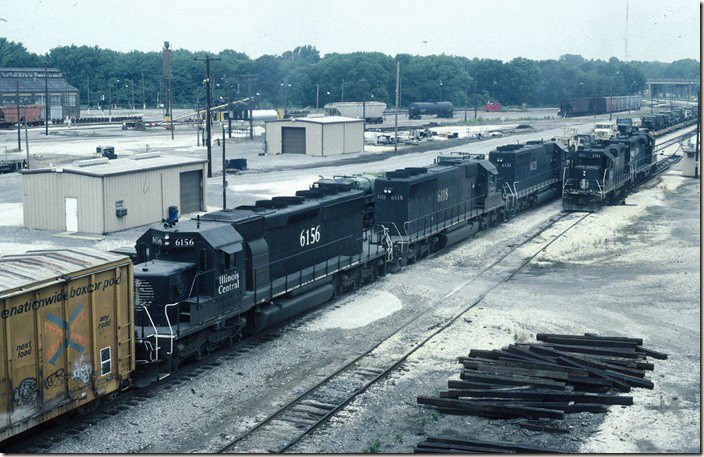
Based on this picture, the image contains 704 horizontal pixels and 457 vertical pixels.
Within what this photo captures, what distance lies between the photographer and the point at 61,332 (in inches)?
645

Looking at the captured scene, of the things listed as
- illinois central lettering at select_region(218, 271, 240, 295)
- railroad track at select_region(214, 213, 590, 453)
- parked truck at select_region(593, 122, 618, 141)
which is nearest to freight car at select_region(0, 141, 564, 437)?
illinois central lettering at select_region(218, 271, 240, 295)

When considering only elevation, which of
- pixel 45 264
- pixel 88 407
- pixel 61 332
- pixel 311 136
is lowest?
pixel 88 407

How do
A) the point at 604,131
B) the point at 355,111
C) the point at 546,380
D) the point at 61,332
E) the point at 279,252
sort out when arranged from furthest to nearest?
the point at 355,111 → the point at 604,131 → the point at 279,252 → the point at 546,380 → the point at 61,332

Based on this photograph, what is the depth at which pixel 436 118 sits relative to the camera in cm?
14738

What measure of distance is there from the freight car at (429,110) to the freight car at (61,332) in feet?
418

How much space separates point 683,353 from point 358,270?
37.3 feet

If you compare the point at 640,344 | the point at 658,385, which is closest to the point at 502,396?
the point at 658,385

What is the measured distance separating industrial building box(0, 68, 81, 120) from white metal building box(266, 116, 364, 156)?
57.0 m

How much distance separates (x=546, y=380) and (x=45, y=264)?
11.0 metres

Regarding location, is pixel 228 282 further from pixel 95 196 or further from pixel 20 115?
pixel 20 115

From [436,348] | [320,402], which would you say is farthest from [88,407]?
[436,348]

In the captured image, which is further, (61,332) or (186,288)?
(186,288)

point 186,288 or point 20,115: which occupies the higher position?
point 20,115

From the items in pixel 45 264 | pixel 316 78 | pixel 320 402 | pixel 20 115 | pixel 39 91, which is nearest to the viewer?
pixel 45 264
